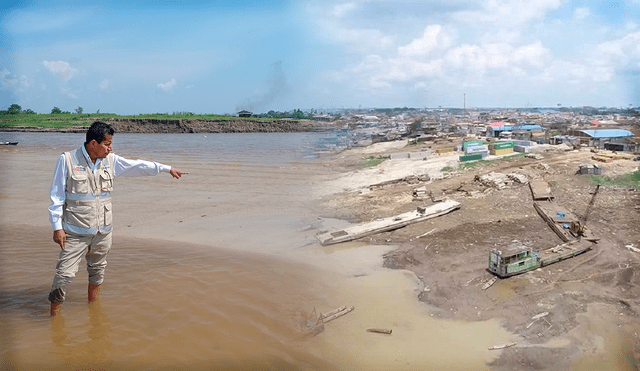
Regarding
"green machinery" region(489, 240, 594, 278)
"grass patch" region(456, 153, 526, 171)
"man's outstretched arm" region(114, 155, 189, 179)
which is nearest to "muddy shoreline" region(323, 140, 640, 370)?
"green machinery" region(489, 240, 594, 278)

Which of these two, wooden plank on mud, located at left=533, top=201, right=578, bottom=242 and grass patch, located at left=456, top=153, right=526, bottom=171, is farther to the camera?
grass patch, located at left=456, top=153, right=526, bottom=171

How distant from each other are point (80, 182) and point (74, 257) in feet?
2.67

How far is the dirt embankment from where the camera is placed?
217ft

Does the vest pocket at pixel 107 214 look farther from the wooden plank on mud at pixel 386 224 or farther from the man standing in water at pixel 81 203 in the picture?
the wooden plank on mud at pixel 386 224

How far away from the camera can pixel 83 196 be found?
431 centimetres

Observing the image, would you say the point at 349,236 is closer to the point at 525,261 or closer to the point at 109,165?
the point at 525,261

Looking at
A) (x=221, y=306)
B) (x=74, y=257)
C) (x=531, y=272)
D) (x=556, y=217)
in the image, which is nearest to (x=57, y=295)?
(x=74, y=257)

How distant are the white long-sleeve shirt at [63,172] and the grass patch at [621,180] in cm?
1177

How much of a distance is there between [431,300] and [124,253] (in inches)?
206

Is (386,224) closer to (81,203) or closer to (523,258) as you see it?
(523,258)

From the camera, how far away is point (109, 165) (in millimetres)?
4609

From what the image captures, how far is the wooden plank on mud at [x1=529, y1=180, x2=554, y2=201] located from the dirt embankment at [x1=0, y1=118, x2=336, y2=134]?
6179 cm

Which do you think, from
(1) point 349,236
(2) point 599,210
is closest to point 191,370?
(1) point 349,236

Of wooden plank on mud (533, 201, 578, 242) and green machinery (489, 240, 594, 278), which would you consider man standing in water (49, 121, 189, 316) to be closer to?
green machinery (489, 240, 594, 278)
